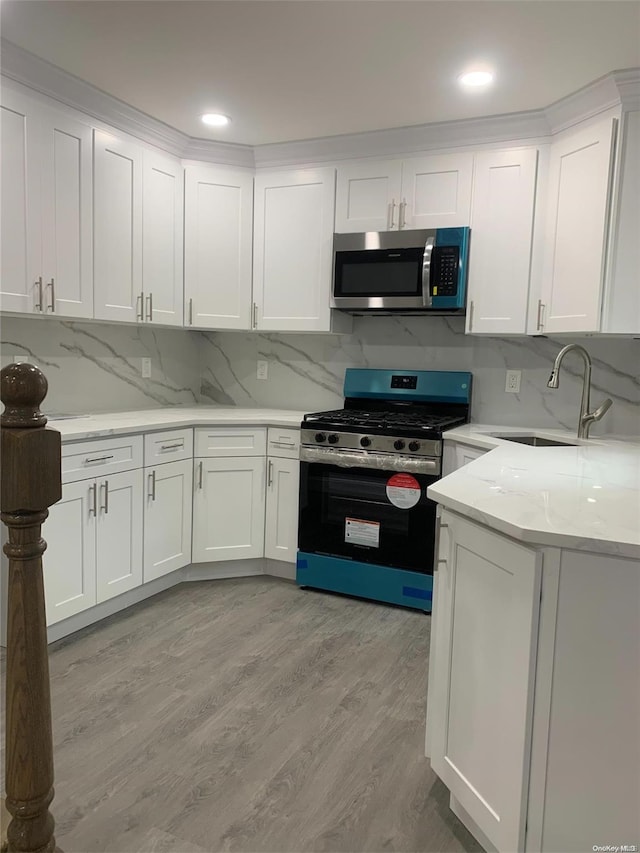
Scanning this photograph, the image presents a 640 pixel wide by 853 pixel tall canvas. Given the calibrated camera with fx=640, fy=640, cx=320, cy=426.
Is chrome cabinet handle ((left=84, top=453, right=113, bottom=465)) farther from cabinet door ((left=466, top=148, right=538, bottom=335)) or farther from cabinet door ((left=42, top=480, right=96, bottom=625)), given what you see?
cabinet door ((left=466, top=148, right=538, bottom=335))

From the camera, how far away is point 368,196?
3441 millimetres

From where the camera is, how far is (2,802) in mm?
924

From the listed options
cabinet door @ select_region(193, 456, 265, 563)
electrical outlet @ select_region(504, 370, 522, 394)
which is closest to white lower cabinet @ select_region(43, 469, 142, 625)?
cabinet door @ select_region(193, 456, 265, 563)

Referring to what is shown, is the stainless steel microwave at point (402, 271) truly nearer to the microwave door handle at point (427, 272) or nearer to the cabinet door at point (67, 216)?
the microwave door handle at point (427, 272)

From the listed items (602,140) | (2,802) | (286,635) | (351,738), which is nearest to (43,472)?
(2,802)

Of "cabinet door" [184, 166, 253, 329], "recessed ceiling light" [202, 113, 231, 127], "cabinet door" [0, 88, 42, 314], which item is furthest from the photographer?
"cabinet door" [184, 166, 253, 329]

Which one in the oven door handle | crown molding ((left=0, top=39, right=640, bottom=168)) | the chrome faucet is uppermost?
crown molding ((left=0, top=39, right=640, bottom=168))

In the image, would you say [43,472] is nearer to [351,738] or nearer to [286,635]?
[351,738]

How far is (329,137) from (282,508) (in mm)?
2018

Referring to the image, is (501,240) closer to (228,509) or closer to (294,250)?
(294,250)

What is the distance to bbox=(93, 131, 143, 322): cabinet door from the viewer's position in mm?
3053

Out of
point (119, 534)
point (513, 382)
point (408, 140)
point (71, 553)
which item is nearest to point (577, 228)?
point (513, 382)

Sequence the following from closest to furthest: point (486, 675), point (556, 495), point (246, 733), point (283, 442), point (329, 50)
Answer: point (486, 675) → point (556, 495) → point (246, 733) → point (329, 50) → point (283, 442)

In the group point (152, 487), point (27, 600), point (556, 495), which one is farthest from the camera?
point (152, 487)
